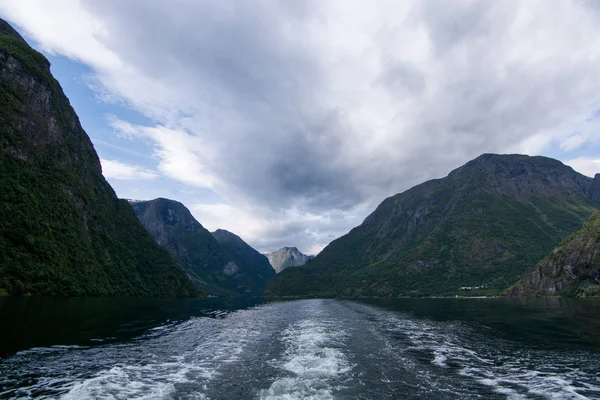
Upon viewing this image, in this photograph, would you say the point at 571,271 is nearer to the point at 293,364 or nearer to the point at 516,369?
the point at 516,369

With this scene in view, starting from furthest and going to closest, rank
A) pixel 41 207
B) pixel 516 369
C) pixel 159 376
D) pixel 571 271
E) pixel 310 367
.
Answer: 1. pixel 571 271
2. pixel 41 207
3. pixel 310 367
4. pixel 516 369
5. pixel 159 376

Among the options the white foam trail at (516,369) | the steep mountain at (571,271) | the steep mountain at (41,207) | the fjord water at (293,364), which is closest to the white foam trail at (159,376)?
the fjord water at (293,364)

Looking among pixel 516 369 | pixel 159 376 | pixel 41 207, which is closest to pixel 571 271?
pixel 516 369

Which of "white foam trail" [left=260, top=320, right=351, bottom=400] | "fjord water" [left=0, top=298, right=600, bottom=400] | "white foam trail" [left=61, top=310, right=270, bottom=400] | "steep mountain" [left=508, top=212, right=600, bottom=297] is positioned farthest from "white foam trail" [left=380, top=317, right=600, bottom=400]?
"steep mountain" [left=508, top=212, right=600, bottom=297]

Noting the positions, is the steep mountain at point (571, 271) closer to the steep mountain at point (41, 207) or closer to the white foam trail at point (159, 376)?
the white foam trail at point (159, 376)

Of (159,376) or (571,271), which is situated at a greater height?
(571,271)

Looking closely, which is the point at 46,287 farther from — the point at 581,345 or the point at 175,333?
the point at 581,345
